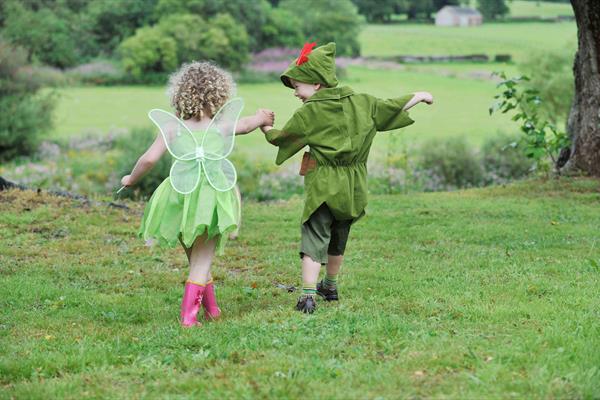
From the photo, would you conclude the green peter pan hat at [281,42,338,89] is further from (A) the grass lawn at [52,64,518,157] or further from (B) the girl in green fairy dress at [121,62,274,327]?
(A) the grass lawn at [52,64,518,157]

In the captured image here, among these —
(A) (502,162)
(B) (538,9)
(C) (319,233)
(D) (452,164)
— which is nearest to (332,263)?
(C) (319,233)

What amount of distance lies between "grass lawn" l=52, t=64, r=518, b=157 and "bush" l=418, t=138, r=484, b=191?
204 inches

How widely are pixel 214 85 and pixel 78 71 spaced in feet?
136

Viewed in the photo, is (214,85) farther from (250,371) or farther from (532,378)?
(532,378)

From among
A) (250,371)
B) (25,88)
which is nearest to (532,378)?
(250,371)

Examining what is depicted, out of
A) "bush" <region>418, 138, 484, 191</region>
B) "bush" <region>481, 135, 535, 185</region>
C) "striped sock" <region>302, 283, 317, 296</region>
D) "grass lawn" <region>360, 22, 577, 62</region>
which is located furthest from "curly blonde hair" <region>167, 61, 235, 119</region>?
"grass lawn" <region>360, 22, 577, 62</region>

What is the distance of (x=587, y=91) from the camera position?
12500mm

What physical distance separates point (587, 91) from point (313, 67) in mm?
7580

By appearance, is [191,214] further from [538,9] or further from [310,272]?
[538,9]

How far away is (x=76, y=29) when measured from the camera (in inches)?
1970

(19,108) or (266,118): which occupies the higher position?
(266,118)

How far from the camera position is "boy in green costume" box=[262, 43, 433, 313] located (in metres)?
6.07

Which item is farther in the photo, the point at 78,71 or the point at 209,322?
the point at 78,71

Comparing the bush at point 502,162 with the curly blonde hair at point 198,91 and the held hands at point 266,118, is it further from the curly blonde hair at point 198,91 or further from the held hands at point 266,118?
the curly blonde hair at point 198,91
